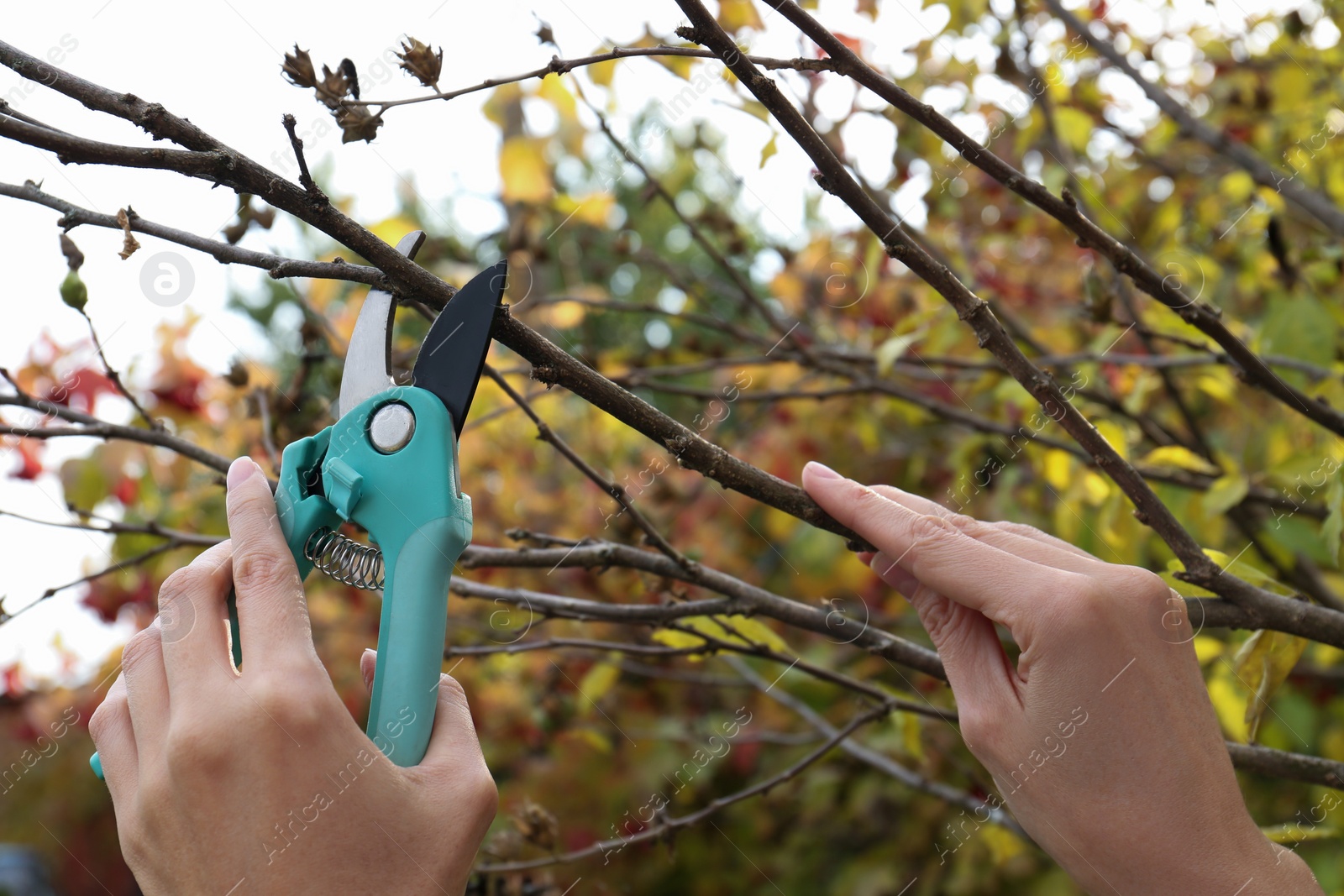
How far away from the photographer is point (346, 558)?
3.79 feet

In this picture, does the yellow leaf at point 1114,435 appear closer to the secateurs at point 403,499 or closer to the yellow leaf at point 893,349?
the yellow leaf at point 893,349

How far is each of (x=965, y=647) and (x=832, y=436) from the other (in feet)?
7.71

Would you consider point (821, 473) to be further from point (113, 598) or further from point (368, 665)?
point (113, 598)

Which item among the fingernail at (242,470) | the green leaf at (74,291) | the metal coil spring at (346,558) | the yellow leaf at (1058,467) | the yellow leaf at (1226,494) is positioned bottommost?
the yellow leaf at (1226,494)

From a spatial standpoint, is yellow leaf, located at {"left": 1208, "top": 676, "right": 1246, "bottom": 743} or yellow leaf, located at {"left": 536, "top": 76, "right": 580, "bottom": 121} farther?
yellow leaf, located at {"left": 536, "top": 76, "right": 580, "bottom": 121}

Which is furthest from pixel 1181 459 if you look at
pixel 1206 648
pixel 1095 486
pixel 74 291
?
pixel 74 291

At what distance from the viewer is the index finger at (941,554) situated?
1046mm

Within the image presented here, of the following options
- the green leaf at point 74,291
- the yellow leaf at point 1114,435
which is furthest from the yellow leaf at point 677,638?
the green leaf at point 74,291

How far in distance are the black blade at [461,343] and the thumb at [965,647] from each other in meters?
0.55

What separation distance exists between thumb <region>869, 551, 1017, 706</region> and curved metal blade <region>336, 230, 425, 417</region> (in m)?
0.67

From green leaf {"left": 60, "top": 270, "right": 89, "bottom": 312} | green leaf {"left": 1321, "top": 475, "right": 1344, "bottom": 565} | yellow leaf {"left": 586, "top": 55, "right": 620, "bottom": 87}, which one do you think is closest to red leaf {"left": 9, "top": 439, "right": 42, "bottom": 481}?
green leaf {"left": 60, "top": 270, "right": 89, "bottom": 312}

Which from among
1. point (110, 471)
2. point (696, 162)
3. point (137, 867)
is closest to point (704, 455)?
point (137, 867)

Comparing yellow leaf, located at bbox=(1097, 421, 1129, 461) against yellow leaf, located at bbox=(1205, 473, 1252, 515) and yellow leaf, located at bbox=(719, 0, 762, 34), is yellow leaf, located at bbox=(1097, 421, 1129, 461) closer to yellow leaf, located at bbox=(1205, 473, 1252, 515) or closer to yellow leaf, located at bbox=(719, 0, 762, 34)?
yellow leaf, located at bbox=(1205, 473, 1252, 515)

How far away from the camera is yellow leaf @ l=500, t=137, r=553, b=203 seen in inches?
103
